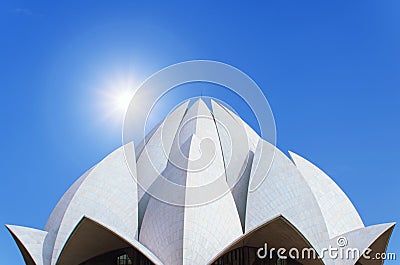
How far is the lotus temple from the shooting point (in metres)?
18.6

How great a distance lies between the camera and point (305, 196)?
2069 cm

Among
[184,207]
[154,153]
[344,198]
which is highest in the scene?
[154,153]

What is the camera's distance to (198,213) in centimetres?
1883

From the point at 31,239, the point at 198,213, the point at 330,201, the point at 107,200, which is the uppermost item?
the point at 330,201

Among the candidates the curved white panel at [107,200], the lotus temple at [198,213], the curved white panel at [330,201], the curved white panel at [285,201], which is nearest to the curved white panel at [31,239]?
the lotus temple at [198,213]

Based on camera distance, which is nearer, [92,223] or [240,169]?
[92,223]

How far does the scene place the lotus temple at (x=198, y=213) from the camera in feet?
61.2

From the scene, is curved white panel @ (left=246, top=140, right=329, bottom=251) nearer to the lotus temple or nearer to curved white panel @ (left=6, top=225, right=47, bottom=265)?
the lotus temple

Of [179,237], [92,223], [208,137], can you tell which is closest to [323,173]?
[208,137]

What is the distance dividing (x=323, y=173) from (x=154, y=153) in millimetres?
8804

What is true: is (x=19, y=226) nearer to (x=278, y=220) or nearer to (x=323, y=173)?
(x=278, y=220)

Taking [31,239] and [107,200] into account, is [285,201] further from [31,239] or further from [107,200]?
[31,239]

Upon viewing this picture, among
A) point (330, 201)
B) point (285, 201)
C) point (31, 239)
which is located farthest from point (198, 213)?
point (330, 201)

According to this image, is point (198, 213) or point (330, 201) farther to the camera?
point (330, 201)
